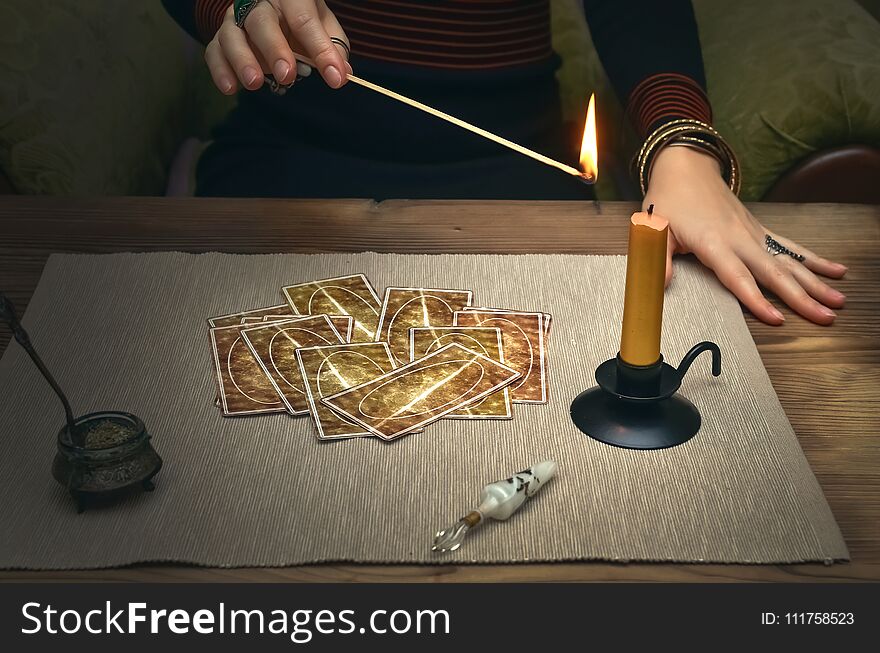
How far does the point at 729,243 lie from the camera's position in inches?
43.8

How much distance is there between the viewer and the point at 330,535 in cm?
73

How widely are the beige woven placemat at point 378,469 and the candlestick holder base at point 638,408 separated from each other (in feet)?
0.04

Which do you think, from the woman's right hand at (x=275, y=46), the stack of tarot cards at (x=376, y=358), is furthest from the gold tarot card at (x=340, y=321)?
the woman's right hand at (x=275, y=46)

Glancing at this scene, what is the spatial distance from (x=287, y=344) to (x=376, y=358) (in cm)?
9

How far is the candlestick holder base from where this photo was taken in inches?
32.5

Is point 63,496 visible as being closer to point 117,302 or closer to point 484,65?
point 117,302

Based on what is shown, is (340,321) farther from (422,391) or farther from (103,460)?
(103,460)

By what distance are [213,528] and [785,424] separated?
0.48 m

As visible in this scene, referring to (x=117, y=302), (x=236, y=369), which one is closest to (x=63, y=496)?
(x=236, y=369)

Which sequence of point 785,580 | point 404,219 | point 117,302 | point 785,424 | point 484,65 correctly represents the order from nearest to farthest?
point 785,580, point 785,424, point 117,302, point 404,219, point 484,65

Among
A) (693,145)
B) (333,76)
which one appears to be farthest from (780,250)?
(333,76)

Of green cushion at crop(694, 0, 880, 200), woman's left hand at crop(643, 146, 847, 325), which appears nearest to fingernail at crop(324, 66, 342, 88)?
woman's left hand at crop(643, 146, 847, 325)

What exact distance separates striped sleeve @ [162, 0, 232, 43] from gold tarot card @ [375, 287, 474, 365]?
0.54 metres

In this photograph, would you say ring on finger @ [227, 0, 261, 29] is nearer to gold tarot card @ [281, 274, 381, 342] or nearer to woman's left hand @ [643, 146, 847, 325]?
gold tarot card @ [281, 274, 381, 342]
